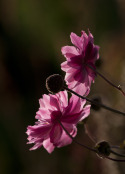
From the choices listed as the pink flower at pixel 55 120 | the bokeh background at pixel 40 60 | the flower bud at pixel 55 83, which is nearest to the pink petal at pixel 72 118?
the pink flower at pixel 55 120

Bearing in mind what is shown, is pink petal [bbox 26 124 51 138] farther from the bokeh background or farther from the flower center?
the bokeh background

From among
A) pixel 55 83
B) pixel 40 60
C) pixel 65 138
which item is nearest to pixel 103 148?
pixel 65 138

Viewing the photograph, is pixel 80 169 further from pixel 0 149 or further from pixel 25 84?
pixel 25 84

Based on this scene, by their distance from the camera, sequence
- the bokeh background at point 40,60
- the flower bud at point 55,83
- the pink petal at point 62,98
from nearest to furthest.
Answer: the flower bud at point 55,83 → the pink petal at point 62,98 → the bokeh background at point 40,60

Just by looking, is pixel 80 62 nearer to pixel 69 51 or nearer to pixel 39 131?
pixel 69 51

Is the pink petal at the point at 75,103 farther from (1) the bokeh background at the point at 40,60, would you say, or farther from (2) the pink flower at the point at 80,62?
(1) the bokeh background at the point at 40,60

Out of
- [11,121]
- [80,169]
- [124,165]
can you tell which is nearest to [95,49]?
[124,165]
